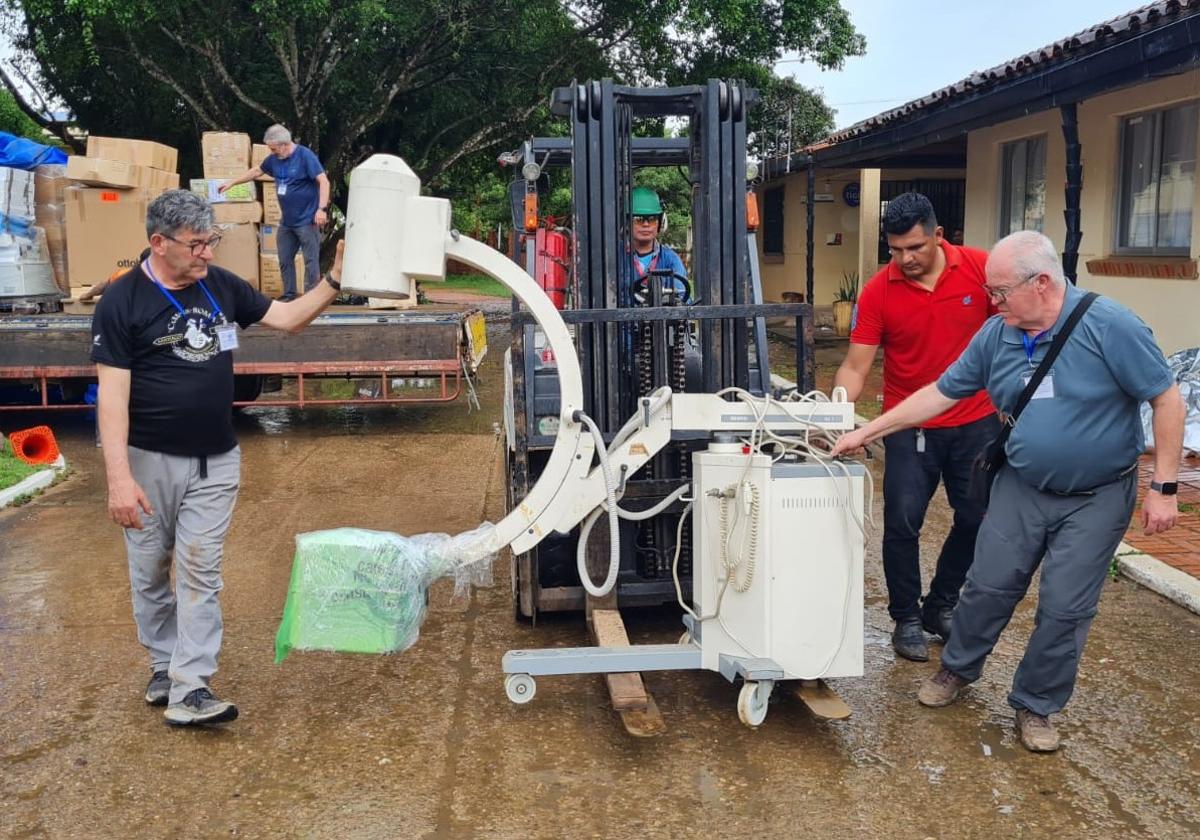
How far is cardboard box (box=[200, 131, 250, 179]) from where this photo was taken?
36.6ft

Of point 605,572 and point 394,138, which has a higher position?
point 394,138

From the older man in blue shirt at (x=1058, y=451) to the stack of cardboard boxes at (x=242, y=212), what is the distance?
858 centimetres

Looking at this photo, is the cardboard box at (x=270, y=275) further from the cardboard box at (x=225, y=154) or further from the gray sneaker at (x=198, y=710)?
the gray sneaker at (x=198, y=710)

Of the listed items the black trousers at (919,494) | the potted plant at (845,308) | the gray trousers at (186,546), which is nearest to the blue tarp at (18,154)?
the gray trousers at (186,546)

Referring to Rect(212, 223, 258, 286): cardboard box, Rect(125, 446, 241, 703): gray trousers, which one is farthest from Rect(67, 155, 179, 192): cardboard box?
Rect(125, 446, 241, 703): gray trousers

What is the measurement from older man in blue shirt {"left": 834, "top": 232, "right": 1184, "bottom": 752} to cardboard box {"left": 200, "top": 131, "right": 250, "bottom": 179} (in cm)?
892

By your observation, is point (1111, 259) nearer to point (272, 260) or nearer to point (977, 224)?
point (977, 224)

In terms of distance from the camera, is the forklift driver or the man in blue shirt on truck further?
the man in blue shirt on truck

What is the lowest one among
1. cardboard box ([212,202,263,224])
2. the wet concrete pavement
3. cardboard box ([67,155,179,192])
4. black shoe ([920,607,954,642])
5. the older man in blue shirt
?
the wet concrete pavement

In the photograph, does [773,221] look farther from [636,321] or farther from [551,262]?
[636,321]

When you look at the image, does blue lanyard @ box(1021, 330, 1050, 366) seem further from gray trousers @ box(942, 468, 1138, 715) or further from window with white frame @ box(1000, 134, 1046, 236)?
window with white frame @ box(1000, 134, 1046, 236)

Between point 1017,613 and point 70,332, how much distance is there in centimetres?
801

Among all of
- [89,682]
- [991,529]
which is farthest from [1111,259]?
[89,682]

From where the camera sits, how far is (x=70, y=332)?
9.72 meters
